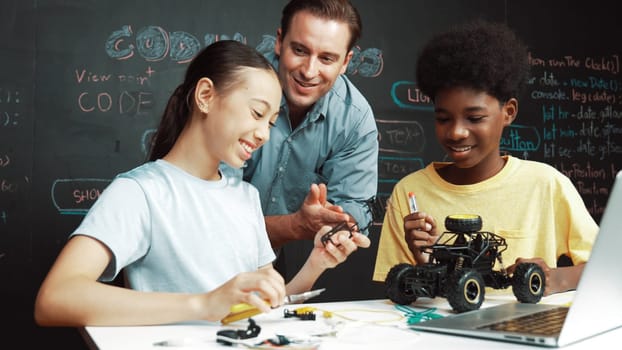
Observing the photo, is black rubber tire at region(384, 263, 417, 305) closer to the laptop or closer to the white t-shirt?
the laptop

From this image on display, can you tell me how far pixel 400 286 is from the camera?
1343mm

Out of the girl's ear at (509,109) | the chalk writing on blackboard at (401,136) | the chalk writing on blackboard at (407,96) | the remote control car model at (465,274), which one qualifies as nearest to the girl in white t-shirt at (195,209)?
the remote control car model at (465,274)

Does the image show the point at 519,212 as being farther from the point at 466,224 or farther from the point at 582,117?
the point at 582,117

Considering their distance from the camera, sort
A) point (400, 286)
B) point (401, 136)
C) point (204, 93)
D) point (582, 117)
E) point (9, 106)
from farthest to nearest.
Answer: point (582, 117)
point (401, 136)
point (9, 106)
point (204, 93)
point (400, 286)

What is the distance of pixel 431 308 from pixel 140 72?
6.83 ft

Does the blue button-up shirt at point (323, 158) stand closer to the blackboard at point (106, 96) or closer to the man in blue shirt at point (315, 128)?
the man in blue shirt at point (315, 128)

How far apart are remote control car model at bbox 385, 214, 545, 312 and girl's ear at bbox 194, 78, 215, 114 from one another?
1.85 ft

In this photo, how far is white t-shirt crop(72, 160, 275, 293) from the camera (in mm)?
1250

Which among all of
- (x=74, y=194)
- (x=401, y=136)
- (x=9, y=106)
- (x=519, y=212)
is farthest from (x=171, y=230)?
(x=401, y=136)

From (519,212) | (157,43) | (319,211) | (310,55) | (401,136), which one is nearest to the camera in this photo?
(319,211)

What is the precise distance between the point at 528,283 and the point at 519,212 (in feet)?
1.77

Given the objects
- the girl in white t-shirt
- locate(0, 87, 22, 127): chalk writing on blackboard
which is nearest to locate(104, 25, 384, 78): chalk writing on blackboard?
locate(0, 87, 22, 127): chalk writing on blackboard

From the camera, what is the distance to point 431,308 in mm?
1320

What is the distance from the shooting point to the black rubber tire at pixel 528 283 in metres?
1.34
